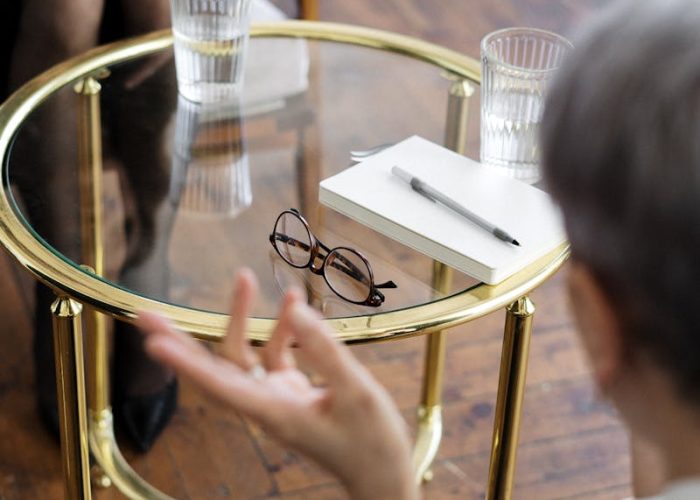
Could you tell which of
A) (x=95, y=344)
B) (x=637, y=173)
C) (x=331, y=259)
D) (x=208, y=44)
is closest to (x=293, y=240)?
(x=331, y=259)

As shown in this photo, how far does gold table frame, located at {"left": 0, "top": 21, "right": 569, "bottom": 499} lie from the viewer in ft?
2.73

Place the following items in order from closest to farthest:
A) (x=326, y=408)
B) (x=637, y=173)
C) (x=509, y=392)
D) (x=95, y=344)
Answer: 1. (x=637, y=173)
2. (x=326, y=408)
3. (x=509, y=392)
4. (x=95, y=344)

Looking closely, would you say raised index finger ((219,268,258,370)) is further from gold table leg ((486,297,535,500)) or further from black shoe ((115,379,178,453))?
black shoe ((115,379,178,453))

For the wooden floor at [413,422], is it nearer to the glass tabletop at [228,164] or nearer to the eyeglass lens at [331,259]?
the glass tabletop at [228,164]

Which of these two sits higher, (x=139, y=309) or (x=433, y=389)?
(x=139, y=309)

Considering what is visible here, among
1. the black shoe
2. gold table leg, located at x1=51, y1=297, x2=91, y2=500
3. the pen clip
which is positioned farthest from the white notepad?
the black shoe

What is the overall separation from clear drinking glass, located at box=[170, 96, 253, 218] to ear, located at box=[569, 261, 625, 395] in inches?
22.2

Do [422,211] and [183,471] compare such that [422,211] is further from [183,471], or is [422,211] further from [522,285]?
[183,471]

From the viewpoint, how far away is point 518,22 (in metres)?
2.30

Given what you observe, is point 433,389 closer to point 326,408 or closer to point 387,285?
point 387,285

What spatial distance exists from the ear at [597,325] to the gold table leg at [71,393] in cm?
50

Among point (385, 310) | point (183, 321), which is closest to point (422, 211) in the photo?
point (385, 310)

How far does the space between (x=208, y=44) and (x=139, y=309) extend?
37 cm

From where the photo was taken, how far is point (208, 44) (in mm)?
1102
